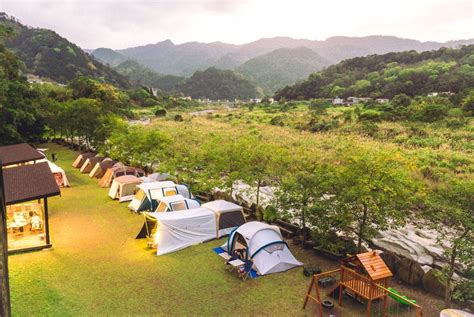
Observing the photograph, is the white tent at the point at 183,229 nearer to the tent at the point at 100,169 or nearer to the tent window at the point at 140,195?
the tent window at the point at 140,195

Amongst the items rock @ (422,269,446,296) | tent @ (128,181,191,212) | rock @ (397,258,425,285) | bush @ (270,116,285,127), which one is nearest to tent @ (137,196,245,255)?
tent @ (128,181,191,212)

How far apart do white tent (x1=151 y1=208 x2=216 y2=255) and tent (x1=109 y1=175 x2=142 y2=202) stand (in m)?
6.29

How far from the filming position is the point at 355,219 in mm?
11758

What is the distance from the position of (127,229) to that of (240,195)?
5.76 meters

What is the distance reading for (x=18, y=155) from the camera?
22266mm

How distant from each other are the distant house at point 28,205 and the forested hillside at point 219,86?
145 meters

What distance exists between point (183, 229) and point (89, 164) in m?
16.7

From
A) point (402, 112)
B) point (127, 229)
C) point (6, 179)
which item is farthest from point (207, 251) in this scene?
point (402, 112)

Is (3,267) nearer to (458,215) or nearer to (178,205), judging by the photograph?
(458,215)

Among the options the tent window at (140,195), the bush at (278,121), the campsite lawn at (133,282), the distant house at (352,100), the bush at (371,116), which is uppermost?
the distant house at (352,100)

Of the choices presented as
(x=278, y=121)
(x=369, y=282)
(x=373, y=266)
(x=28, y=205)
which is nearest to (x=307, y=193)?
(x=373, y=266)

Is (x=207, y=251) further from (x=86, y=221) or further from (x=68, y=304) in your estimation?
(x=86, y=221)

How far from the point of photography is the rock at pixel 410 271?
35.2 ft

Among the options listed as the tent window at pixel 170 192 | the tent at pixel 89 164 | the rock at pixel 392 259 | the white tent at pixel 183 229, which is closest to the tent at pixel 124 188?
the tent window at pixel 170 192
